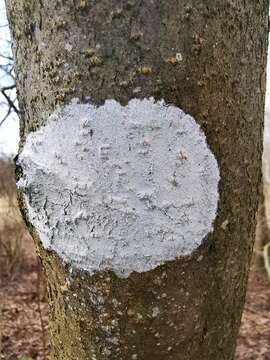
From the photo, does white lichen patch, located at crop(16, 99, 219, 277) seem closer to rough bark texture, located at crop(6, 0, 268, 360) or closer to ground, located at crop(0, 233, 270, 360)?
rough bark texture, located at crop(6, 0, 268, 360)

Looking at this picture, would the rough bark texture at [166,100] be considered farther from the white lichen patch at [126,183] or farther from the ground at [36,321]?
the ground at [36,321]

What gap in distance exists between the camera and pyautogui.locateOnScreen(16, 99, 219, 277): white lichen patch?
21.9 inches

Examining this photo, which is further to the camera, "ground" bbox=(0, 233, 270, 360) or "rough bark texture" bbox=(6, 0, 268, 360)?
"ground" bbox=(0, 233, 270, 360)

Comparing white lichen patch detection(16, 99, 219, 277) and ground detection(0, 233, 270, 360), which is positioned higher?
white lichen patch detection(16, 99, 219, 277)

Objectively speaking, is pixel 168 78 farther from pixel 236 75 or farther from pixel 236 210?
pixel 236 210

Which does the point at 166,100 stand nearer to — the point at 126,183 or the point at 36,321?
the point at 126,183

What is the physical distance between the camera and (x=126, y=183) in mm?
560

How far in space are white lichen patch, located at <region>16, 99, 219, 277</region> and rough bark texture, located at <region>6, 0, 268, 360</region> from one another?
2 cm

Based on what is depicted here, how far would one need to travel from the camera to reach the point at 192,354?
624mm

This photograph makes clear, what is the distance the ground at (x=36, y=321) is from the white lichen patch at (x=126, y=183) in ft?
9.57

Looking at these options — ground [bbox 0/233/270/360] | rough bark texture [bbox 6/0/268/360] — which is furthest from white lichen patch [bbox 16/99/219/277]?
ground [bbox 0/233/270/360]

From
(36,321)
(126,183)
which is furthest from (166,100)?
(36,321)

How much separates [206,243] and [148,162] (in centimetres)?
14

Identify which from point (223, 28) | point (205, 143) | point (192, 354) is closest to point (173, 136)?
point (205, 143)
